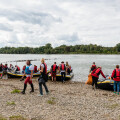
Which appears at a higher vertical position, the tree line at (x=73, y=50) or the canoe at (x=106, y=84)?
the tree line at (x=73, y=50)

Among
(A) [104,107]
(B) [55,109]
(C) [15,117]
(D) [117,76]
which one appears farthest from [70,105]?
(D) [117,76]

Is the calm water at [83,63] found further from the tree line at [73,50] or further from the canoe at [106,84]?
the tree line at [73,50]

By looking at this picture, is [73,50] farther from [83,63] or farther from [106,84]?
[106,84]

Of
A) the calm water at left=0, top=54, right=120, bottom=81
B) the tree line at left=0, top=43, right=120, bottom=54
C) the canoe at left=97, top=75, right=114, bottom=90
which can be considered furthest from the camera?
the tree line at left=0, top=43, right=120, bottom=54

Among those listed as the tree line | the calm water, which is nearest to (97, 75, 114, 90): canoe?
the calm water

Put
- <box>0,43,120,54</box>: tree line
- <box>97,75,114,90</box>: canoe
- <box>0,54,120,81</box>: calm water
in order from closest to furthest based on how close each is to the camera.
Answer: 1. <box>97,75,114,90</box>: canoe
2. <box>0,54,120,81</box>: calm water
3. <box>0,43,120,54</box>: tree line

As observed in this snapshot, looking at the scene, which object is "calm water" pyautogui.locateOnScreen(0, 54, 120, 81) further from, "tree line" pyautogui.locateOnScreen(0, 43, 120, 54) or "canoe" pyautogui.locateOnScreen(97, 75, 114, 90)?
"tree line" pyautogui.locateOnScreen(0, 43, 120, 54)

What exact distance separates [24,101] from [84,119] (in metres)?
3.23

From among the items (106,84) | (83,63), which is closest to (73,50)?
(83,63)

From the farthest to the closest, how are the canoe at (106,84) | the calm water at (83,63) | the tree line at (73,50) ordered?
the tree line at (73,50), the calm water at (83,63), the canoe at (106,84)

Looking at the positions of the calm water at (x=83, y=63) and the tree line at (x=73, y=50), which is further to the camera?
the tree line at (x=73, y=50)

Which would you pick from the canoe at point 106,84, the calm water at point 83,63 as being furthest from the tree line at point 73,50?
the canoe at point 106,84

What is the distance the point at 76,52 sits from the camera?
17000 cm

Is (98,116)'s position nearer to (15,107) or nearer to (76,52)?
(15,107)
